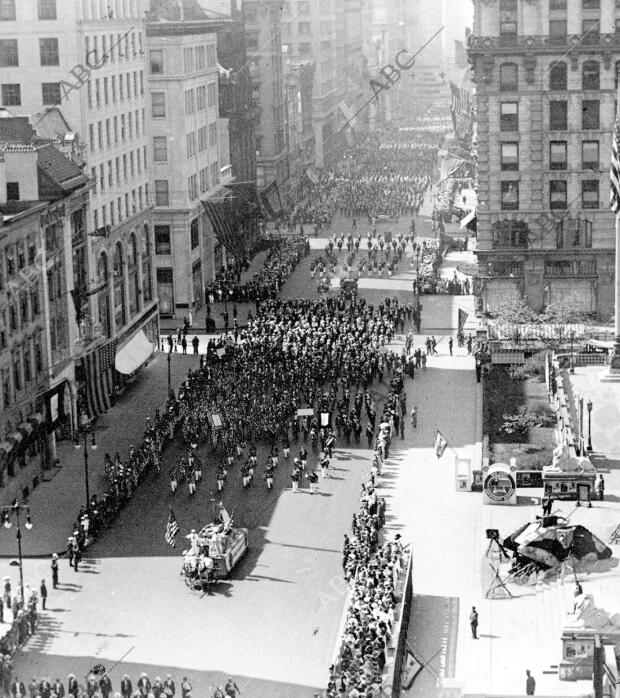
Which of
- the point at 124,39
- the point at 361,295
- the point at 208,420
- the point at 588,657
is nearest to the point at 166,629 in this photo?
the point at 588,657

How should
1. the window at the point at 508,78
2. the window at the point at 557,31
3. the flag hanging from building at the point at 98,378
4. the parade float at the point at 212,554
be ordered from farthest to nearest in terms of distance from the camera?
the window at the point at 508,78
the window at the point at 557,31
the flag hanging from building at the point at 98,378
the parade float at the point at 212,554

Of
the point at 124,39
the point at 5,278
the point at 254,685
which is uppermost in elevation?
the point at 124,39

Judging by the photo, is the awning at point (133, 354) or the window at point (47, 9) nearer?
the window at point (47, 9)

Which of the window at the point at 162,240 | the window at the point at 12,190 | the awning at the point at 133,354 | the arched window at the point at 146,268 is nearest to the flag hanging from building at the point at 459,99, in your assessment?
the window at the point at 162,240

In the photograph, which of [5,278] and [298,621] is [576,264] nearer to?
[5,278]

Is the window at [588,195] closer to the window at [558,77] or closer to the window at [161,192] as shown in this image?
the window at [558,77]

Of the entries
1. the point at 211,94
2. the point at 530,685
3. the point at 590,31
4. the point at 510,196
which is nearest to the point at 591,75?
the point at 590,31

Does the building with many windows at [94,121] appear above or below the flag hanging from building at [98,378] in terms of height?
above

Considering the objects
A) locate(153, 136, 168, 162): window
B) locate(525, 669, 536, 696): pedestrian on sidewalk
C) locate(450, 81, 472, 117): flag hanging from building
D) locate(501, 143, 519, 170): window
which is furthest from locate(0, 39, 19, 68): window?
locate(450, 81, 472, 117): flag hanging from building
